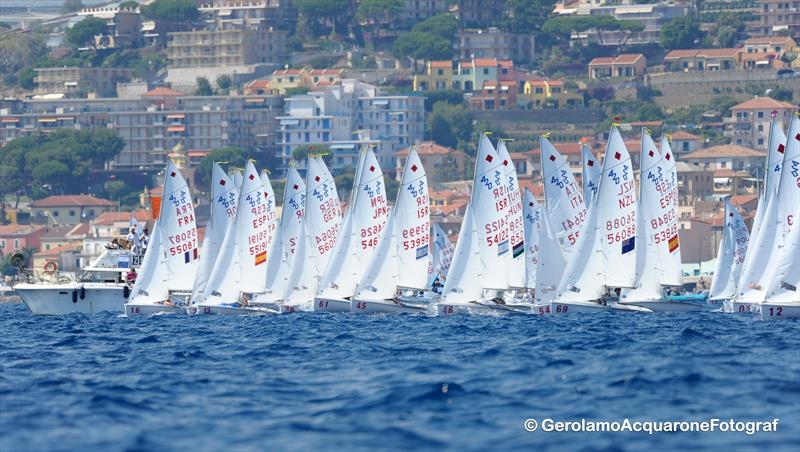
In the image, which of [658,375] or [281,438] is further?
[658,375]

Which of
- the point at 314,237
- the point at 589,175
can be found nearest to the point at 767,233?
the point at 589,175

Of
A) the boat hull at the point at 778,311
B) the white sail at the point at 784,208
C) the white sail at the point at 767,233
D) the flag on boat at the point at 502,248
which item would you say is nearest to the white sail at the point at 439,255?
the flag on boat at the point at 502,248

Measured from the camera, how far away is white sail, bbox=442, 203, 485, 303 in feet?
221

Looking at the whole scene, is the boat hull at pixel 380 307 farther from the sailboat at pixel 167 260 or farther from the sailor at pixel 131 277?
the sailor at pixel 131 277

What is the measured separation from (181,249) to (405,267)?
9.34 metres

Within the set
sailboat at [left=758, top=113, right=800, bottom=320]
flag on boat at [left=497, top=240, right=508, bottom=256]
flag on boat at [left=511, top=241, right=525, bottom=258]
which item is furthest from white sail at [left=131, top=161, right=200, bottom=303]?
sailboat at [left=758, top=113, right=800, bottom=320]

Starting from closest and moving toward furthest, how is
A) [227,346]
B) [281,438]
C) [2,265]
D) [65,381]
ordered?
1. [281,438]
2. [65,381]
3. [227,346]
4. [2,265]

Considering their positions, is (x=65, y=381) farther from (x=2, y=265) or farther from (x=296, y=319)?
(x=2, y=265)

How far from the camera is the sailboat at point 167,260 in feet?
245

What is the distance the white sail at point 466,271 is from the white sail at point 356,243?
196 inches

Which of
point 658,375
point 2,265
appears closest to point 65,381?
point 658,375

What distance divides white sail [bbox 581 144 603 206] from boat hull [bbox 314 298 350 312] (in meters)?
8.93

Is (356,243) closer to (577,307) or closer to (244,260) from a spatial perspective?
(244,260)

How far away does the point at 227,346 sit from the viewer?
178 feet
